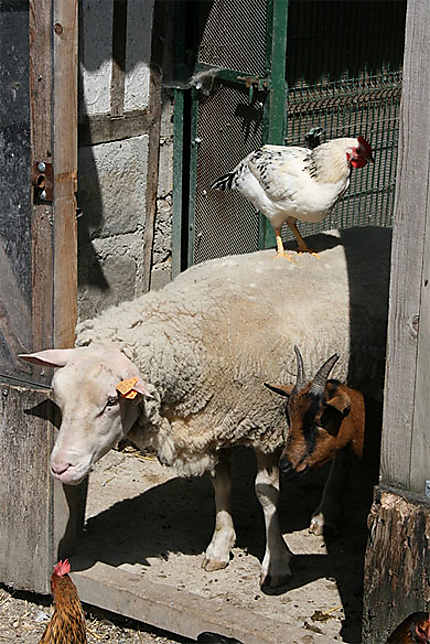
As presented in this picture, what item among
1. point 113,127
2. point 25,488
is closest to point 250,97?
point 113,127

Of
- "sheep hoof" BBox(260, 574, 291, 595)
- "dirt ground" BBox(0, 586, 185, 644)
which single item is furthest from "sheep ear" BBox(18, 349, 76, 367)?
"sheep hoof" BBox(260, 574, 291, 595)

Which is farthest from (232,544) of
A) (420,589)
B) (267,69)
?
(267,69)

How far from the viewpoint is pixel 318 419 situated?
4.50 meters

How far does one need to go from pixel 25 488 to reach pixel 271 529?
4.15 ft

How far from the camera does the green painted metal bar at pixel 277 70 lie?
6.32 meters

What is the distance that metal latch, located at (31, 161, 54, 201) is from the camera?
4590mm

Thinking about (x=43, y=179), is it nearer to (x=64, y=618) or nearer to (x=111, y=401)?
(x=111, y=401)

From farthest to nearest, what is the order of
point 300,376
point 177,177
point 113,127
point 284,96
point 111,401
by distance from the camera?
point 177,177 → point 284,96 → point 113,127 → point 300,376 → point 111,401

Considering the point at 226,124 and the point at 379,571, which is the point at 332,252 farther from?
the point at 379,571

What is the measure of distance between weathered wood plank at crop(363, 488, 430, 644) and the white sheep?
39.3 inches

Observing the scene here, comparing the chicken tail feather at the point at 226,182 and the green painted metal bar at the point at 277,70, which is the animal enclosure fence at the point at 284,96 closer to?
the green painted metal bar at the point at 277,70

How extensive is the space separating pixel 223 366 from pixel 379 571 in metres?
1.21

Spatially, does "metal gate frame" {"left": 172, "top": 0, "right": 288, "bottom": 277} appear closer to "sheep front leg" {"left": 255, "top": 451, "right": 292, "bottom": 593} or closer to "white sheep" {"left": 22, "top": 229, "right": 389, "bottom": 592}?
"white sheep" {"left": 22, "top": 229, "right": 389, "bottom": 592}

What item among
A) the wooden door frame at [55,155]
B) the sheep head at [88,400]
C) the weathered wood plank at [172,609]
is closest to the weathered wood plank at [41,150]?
the wooden door frame at [55,155]
